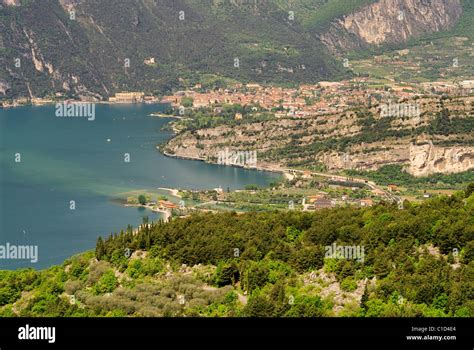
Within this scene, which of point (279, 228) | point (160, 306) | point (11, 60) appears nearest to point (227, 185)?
point (279, 228)

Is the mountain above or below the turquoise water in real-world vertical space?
above

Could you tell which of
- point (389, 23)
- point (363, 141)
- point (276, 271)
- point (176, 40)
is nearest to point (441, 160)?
point (363, 141)

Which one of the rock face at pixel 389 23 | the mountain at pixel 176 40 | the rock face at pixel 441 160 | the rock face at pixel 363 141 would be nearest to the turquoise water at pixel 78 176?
the rock face at pixel 363 141

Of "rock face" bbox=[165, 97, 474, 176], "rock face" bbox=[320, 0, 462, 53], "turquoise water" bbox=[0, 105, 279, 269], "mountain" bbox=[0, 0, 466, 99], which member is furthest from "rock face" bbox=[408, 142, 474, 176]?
"rock face" bbox=[320, 0, 462, 53]

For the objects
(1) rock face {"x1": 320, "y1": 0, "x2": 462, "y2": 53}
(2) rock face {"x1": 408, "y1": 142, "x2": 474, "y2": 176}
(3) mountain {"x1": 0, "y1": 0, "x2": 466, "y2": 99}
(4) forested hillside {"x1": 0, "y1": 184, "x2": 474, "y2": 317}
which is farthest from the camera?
(1) rock face {"x1": 320, "y1": 0, "x2": 462, "y2": 53}

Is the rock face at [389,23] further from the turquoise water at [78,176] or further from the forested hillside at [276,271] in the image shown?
the forested hillside at [276,271]

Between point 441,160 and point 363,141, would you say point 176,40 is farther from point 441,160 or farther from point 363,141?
point 441,160

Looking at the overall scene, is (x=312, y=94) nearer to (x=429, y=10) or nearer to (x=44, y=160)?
(x=44, y=160)

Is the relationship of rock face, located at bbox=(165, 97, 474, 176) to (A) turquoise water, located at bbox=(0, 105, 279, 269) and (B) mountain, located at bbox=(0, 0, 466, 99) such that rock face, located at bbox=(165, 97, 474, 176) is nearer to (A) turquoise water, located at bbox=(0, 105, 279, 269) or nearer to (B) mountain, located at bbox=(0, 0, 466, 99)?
(A) turquoise water, located at bbox=(0, 105, 279, 269)
